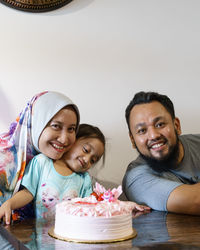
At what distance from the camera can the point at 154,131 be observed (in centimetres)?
185

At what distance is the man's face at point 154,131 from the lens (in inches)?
73.2

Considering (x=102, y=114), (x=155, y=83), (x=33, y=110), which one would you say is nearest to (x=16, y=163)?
(x=33, y=110)

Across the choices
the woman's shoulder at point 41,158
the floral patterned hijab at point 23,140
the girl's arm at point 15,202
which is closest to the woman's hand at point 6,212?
the girl's arm at point 15,202

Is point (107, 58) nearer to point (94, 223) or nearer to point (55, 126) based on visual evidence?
point (55, 126)

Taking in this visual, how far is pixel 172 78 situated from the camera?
2.46 m

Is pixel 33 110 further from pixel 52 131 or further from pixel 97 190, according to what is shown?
pixel 97 190

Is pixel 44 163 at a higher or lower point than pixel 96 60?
lower

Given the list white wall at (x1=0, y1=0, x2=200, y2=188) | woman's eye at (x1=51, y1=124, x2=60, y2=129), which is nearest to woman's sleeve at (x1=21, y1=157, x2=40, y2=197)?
woman's eye at (x1=51, y1=124, x2=60, y2=129)

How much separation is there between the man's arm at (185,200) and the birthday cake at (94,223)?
1.61 feet

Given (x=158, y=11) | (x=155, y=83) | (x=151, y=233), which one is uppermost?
(x=158, y=11)

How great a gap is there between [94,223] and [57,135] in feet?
2.40

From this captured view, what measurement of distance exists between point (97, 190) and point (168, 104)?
35.1 inches

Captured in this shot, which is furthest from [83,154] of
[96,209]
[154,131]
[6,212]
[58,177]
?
[96,209]

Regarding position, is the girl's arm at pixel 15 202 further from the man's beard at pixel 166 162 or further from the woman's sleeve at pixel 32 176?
the man's beard at pixel 166 162
